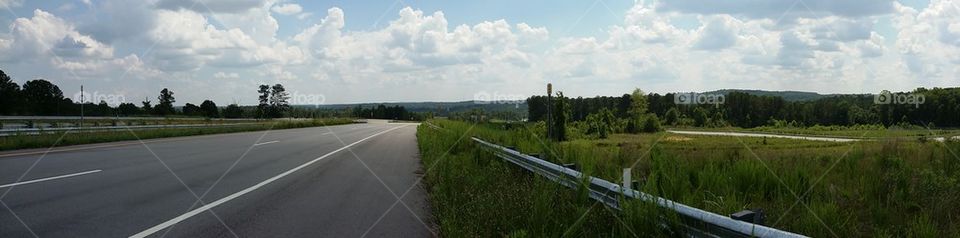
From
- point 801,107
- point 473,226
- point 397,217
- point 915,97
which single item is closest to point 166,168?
point 397,217

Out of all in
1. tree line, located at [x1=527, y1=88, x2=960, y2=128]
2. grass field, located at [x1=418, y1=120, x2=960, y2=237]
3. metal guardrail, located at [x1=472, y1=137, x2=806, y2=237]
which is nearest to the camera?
metal guardrail, located at [x1=472, y1=137, x2=806, y2=237]

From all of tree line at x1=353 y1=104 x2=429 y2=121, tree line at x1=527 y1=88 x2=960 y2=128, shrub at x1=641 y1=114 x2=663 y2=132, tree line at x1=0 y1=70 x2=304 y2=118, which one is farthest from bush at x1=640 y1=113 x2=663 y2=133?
tree line at x1=353 y1=104 x2=429 y2=121

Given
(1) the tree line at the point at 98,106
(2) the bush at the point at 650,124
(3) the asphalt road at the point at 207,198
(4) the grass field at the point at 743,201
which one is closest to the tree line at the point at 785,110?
(2) the bush at the point at 650,124

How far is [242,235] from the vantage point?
6.55m

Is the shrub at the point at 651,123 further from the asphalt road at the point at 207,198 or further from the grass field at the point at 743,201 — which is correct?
the grass field at the point at 743,201

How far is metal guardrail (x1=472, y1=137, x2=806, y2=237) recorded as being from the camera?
4023 mm

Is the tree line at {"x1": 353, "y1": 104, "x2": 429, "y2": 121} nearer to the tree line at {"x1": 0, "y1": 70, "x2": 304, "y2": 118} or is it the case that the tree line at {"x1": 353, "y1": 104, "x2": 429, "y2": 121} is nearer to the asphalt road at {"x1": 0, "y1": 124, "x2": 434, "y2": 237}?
the tree line at {"x1": 0, "y1": 70, "x2": 304, "y2": 118}

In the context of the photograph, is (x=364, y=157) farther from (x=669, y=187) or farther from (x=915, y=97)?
(x=915, y=97)

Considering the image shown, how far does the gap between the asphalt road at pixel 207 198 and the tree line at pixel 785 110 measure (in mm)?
20233

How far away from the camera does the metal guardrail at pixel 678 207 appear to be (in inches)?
158

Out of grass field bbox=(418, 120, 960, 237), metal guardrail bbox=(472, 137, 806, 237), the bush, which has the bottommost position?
the bush

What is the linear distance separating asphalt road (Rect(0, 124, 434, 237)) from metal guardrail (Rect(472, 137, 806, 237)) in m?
1.75

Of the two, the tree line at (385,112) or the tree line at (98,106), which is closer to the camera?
the tree line at (98,106)

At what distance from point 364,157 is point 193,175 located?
6757mm
